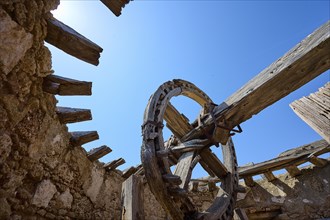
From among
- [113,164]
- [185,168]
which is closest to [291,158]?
[185,168]

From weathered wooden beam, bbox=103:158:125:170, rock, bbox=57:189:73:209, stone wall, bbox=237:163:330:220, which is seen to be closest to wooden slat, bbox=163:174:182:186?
rock, bbox=57:189:73:209

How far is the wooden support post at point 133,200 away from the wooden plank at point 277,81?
142 cm

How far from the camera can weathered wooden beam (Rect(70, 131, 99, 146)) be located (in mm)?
3592

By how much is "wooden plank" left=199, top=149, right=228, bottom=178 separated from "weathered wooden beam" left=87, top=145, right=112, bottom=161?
1.80 m

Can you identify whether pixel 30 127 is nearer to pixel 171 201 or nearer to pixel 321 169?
pixel 171 201

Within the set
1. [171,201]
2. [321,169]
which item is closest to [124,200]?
[171,201]

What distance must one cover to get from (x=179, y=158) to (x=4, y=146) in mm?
2033

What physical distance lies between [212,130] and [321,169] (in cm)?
454

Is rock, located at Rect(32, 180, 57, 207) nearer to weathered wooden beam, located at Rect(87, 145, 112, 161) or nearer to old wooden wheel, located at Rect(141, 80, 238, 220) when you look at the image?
weathered wooden beam, located at Rect(87, 145, 112, 161)

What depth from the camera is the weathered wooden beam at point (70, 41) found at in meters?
2.26

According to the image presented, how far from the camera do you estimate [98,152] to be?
401 centimetres

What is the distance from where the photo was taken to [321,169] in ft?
18.7

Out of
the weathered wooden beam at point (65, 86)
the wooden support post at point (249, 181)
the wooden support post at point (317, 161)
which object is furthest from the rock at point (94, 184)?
the wooden support post at point (317, 161)

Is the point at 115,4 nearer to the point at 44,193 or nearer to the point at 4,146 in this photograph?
the point at 4,146
